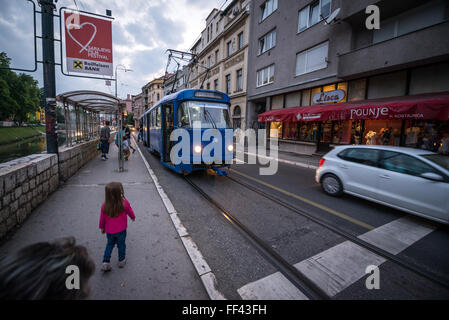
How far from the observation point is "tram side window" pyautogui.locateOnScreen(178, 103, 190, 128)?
730 centimetres

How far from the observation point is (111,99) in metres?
10.6

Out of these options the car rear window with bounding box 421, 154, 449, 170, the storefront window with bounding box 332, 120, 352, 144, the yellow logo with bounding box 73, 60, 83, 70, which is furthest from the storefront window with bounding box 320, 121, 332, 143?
the yellow logo with bounding box 73, 60, 83, 70

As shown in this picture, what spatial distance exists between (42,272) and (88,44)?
8.06 meters

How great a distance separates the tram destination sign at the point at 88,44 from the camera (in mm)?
6430

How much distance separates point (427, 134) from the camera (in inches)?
375

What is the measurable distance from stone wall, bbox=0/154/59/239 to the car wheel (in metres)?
7.49

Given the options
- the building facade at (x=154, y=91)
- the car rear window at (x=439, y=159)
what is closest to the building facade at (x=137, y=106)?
the building facade at (x=154, y=91)

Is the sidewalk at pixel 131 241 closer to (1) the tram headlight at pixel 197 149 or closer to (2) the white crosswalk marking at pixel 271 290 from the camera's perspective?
(2) the white crosswalk marking at pixel 271 290

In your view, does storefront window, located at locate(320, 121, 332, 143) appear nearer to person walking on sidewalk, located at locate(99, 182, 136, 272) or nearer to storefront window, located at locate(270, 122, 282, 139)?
storefront window, located at locate(270, 122, 282, 139)

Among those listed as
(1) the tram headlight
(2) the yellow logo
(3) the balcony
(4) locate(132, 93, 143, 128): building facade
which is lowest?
(1) the tram headlight

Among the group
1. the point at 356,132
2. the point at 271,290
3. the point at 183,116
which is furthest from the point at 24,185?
the point at 356,132

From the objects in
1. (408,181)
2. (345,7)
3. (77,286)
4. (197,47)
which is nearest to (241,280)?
(77,286)

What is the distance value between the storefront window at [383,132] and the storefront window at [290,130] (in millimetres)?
5354

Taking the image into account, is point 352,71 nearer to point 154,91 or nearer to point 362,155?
point 362,155
